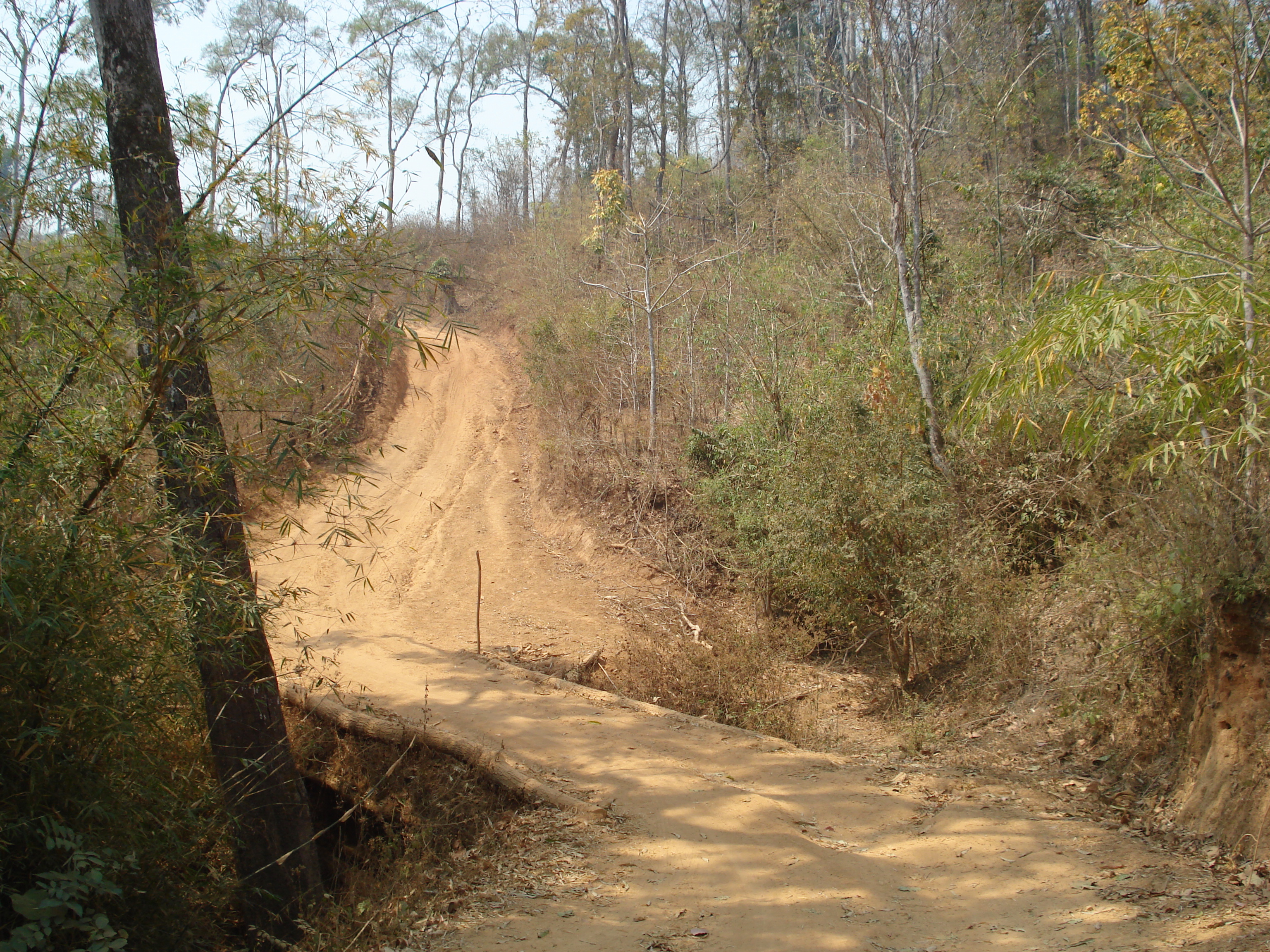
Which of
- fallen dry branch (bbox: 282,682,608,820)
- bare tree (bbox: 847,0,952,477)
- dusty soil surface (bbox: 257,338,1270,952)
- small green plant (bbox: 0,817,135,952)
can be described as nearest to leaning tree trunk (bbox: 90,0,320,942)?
dusty soil surface (bbox: 257,338,1270,952)

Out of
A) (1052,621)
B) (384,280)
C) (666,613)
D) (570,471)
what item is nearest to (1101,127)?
(1052,621)

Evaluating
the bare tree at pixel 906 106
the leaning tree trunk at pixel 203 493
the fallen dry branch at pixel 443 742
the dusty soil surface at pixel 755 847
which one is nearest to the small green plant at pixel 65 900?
the leaning tree trunk at pixel 203 493

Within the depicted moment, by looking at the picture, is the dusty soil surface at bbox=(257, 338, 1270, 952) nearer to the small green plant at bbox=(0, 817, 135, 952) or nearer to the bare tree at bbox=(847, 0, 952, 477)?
the small green plant at bbox=(0, 817, 135, 952)

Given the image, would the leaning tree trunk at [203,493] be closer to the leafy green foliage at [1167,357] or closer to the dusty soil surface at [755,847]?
the dusty soil surface at [755,847]

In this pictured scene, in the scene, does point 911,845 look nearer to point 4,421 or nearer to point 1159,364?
point 1159,364

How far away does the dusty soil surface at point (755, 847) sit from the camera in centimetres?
407

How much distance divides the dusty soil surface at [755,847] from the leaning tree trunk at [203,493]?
0.47 metres

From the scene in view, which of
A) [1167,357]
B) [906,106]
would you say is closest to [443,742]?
[1167,357]

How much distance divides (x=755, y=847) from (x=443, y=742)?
9.60 feet

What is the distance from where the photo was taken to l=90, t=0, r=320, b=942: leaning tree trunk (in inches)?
164

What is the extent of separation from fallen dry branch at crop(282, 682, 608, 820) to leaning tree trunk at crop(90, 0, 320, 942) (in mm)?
1228

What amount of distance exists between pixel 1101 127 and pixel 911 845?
682cm

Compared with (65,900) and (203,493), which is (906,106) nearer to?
(203,493)

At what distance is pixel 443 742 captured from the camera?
6.86 meters
